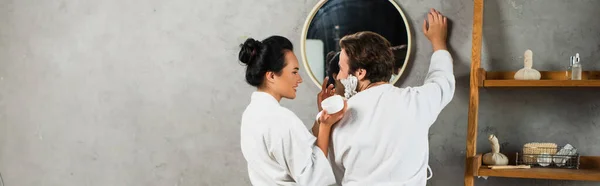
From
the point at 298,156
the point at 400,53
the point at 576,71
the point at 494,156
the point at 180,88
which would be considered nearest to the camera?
the point at 298,156

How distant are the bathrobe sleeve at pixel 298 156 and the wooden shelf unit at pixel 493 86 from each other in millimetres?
588

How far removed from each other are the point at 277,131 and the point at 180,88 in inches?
42.4

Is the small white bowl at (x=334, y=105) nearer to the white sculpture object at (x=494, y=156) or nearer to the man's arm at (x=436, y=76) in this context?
the man's arm at (x=436, y=76)

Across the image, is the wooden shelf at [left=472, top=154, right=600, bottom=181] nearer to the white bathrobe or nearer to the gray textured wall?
the gray textured wall

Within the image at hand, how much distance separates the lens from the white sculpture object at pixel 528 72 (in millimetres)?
3035

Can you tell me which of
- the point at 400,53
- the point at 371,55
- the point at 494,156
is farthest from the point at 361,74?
the point at 494,156

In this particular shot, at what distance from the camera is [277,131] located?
9.53 ft

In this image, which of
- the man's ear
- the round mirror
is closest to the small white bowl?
the man's ear

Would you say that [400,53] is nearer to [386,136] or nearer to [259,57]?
[386,136]

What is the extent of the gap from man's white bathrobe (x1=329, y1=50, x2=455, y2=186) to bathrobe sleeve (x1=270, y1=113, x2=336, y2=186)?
0.12 metres

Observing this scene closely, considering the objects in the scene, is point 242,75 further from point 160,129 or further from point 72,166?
point 72,166

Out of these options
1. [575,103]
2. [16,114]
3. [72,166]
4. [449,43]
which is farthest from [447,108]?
[16,114]

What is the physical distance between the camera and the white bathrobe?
2900mm

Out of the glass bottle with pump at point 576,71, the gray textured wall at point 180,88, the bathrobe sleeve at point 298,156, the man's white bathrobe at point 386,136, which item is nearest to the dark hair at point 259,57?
the bathrobe sleeve at point 298,156
